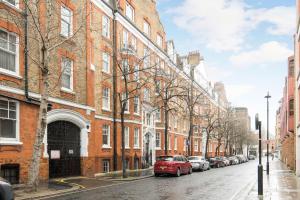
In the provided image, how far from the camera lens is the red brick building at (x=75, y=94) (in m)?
18.1

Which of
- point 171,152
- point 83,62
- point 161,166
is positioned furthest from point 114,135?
point 171,152

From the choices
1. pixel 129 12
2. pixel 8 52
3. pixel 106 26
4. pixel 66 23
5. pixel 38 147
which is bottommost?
pixel 38 147

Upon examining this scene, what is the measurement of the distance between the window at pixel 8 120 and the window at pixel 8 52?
156 cm

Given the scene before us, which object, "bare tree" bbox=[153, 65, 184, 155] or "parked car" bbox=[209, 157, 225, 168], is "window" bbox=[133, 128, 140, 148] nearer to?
"bare tree" bbox=[153, 65, 184, 155]

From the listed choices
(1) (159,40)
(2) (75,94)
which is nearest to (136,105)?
(1) (159,40)

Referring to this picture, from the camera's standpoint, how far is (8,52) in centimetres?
1822

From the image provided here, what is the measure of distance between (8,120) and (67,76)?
19.6 ft

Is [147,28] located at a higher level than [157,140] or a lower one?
higher

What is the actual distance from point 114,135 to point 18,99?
13.2 metres

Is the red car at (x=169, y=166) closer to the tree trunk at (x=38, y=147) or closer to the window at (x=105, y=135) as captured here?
the window at (x=105, y=135)

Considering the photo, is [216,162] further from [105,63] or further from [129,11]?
[105,63]

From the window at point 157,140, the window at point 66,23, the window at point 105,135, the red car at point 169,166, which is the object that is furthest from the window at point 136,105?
the window at point 66,23

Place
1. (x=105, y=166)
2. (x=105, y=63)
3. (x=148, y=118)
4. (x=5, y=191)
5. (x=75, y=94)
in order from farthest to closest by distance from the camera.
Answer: (x=148, y=118) → (x=105, y=63) → (x=105, y=166) → (x=75, y=94) → (x=5, y=191)

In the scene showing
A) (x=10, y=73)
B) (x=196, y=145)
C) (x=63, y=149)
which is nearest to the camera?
(x=10, y=73)
